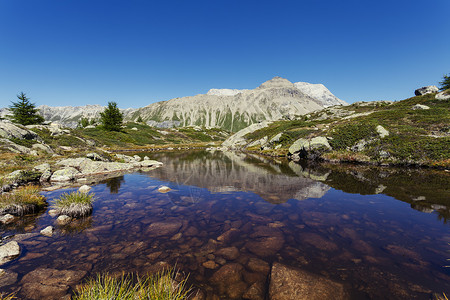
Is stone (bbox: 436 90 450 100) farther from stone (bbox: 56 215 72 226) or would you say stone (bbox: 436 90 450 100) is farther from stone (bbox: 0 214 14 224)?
stone (bbox: 0 214 14 224)

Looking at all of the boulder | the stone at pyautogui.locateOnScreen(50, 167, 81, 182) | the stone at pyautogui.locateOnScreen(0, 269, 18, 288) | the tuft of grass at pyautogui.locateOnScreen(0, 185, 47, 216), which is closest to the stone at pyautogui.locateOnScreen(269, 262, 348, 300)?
the stone at pyautogui.locateOnScreen(0, 269, 18, 288)

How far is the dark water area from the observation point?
6.11 meters

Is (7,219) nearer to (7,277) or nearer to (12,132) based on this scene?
(7,277)

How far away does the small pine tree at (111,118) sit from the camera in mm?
102500

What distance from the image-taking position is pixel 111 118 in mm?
104938

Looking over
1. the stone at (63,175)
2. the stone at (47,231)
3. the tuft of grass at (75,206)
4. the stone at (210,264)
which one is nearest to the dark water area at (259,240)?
the stone at (210,264)

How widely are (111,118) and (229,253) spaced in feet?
388

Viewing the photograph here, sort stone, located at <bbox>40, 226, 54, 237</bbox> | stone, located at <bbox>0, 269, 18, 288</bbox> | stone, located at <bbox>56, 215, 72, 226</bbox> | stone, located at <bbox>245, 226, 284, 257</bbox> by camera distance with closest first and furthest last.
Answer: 1. stone, located at <bbox>0, 269, 18, 288</bbox>
2. stone, located at <bbox>245, 226, 284, 257</bbox>
3. stone, located at <bbox>40, 226, 54, 237</bbox>
4. stone, located at <bbox>56, 215, 72, 226</bbox>

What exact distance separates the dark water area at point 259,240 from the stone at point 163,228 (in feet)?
0.17

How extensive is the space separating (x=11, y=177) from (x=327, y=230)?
25.4 meters

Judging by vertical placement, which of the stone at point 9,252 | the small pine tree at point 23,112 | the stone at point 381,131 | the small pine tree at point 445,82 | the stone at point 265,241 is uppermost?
the small pine tree at point 445,82

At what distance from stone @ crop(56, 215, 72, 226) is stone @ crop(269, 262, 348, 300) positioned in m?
11.1

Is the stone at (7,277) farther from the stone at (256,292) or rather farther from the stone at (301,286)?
the stone at (301,286)

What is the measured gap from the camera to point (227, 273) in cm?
642
